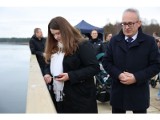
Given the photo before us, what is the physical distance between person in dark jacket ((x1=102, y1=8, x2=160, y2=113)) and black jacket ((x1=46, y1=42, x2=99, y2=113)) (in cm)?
28

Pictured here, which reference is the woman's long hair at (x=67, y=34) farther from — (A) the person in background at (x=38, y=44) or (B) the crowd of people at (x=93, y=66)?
(A) the person in background at (x=38, y=44)

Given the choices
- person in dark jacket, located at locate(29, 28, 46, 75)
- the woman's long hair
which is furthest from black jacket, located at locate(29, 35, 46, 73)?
the woman's long hair

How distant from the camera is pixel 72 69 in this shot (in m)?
2.75

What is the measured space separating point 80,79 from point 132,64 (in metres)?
0.52

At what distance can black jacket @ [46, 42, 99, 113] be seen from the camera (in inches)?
106

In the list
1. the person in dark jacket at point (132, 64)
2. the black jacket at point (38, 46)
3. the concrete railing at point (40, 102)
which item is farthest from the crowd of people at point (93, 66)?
the black jacket at point (38, 46)

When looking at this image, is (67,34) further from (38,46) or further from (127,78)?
(38,46)

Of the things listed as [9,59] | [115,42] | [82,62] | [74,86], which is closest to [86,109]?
[74,86]

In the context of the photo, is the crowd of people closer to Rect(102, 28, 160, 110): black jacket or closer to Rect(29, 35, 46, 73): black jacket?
Rect(102, 28, 160, 110): black jacket

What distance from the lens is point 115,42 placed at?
2.96 m

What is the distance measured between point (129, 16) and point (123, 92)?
28.5 inches

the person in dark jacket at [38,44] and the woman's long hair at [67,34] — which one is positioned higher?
the woman's long hair at [67,34]

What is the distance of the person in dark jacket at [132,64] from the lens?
2787 millimetres
